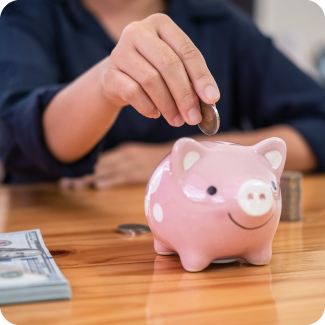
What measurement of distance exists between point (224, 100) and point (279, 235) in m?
0.93

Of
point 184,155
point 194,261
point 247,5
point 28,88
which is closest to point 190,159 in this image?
point 184,155

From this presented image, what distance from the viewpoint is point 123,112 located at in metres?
1.38

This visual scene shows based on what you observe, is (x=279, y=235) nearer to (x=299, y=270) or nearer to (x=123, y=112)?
(x=299, y=270)

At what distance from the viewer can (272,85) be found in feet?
4.95

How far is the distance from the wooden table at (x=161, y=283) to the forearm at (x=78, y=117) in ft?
0.67

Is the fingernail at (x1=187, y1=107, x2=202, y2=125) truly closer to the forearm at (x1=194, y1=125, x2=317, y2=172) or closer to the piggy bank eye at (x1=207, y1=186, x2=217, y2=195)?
the piggy bank eye at (x1=207, y1=186, x2=217, y2=195)

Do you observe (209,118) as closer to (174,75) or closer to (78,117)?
(174,75)

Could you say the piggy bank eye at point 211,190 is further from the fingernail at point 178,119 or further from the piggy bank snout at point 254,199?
the fingernail at point 178,119

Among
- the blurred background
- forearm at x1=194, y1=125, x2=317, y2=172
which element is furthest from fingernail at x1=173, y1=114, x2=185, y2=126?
the blurred background

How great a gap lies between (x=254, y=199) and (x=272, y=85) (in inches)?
44.5

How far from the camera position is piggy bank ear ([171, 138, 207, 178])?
1.61 ft

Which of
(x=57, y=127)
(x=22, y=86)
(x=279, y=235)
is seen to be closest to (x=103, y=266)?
(x=279, y=235)

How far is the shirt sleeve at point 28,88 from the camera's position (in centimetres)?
95

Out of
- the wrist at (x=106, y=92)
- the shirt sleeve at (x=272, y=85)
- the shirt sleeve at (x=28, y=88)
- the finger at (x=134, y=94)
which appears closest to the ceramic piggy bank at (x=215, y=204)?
the finger at (x=134, y=94)
